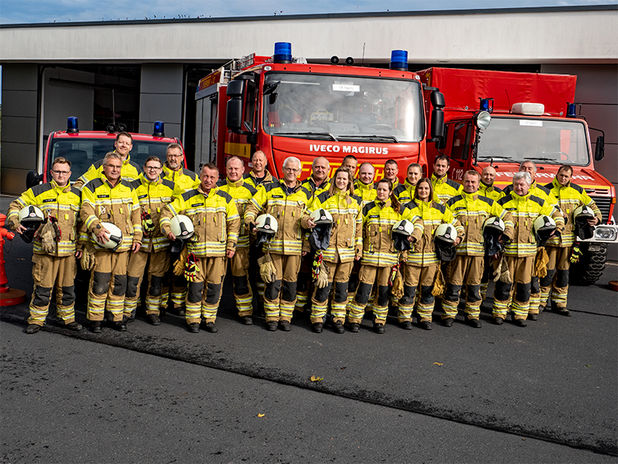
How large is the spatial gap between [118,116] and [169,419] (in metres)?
22.8

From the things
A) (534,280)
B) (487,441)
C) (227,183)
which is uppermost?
(227,183)

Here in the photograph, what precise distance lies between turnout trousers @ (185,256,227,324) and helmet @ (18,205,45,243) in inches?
61.1

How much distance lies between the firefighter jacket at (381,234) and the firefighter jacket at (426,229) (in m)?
0.12

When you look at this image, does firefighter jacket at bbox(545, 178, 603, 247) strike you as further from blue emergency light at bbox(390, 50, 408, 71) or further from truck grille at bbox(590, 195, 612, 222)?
blue emergency light at bbox(390, 50, 408, 71)

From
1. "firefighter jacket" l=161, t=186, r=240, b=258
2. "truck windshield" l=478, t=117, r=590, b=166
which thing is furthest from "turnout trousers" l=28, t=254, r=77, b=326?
"truck windshield" l=478, t=117, r=590, b=166

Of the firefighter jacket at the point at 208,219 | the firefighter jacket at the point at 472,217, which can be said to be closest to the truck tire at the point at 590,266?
the firefighter jacket at the point at 472,217

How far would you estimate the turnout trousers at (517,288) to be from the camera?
7457mm

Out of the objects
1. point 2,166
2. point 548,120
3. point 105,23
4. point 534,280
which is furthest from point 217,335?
point 2,166

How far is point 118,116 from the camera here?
25375 mm

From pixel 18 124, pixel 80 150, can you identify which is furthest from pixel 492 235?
pixel 18 124

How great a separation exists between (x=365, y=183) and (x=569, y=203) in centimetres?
275

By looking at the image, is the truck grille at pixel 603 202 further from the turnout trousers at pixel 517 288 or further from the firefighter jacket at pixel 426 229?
the firefighter jacket at pixel 426 229

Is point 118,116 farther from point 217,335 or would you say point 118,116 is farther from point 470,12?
point 217,335

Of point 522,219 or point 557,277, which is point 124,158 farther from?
point 557,277
